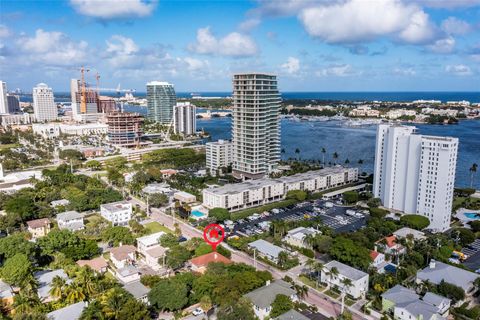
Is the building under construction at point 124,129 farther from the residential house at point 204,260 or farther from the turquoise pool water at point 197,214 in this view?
the residential house at point 204,260

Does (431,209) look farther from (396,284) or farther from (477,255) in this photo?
(396,284)

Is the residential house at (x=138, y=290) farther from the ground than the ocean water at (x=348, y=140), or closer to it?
closer to it

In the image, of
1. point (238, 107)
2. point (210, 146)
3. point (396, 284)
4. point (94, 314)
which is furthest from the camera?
point (210, 146)

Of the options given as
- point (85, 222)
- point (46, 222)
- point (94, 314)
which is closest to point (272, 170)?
point (85, 222)

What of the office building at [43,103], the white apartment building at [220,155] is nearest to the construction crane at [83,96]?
the office building at [43,103]

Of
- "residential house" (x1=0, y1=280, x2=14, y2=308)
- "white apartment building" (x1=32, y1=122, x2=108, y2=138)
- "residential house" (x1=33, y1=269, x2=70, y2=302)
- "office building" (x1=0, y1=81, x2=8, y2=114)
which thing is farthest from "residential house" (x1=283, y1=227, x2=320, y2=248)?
"office building" (x1=0, y1=81, x2=8, y2=114)
